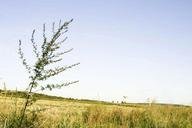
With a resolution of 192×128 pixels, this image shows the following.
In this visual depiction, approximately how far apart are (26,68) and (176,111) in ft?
43.3

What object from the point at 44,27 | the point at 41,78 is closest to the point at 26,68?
the point at 41,78

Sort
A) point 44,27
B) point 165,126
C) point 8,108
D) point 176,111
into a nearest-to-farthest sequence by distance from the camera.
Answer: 1. point 44,27
2. point 8,108
3. point 165,126
4. point 176,111

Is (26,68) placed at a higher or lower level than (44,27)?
lower

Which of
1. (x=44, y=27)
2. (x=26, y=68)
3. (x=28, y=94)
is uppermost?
(x=44, y=27)

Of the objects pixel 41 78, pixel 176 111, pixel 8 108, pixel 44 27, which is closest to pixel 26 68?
pixel 41 78

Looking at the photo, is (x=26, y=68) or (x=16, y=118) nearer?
(x=26, y=68)

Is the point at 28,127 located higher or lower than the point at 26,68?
lower

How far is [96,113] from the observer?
14.4 m

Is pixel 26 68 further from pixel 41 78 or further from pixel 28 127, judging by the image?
pixel 28 127

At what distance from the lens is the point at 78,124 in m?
10.6

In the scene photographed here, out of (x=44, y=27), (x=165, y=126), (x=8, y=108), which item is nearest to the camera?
(x=44, y=27)

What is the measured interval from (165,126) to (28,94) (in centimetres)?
833

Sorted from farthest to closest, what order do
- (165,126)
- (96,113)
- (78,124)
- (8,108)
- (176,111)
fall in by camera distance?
(176,111) → (96,113) → (165,126) → (78,124) → (8,108)

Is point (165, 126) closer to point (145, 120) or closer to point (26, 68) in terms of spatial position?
point (145, 120)
